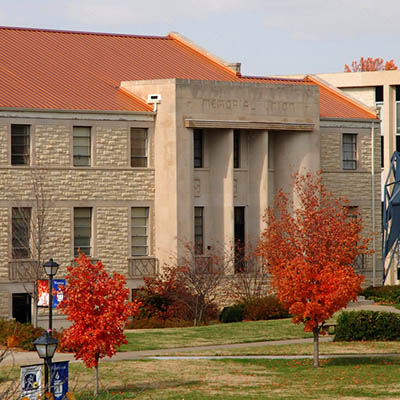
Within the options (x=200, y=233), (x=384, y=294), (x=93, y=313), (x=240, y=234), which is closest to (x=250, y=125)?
(x=240, y=234)

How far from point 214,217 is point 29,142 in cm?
887

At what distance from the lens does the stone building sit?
42469 mm

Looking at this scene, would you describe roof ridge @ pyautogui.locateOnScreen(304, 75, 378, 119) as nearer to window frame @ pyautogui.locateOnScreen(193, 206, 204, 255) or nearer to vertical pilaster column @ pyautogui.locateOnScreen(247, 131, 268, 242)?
vertical pilaster column @ pyautogui.locateOnScreen(247, 131, 268, 242)

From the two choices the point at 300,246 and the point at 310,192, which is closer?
the point at 300,246

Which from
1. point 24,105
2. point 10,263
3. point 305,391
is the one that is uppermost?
point 24,105

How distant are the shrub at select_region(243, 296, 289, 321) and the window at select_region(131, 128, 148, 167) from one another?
24.3 ft

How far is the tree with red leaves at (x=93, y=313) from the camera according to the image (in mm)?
25266

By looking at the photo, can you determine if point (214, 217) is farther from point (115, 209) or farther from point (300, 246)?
point (300, 246)

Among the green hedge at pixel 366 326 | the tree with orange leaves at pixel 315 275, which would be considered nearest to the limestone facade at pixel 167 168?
the tree with orange leaves at pixel 315 275

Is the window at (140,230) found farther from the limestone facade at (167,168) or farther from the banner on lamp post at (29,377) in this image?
the banner on lamp post at (29,377)

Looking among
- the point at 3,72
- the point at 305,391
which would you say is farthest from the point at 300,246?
the point at 3,72

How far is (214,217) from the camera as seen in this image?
1837 inches

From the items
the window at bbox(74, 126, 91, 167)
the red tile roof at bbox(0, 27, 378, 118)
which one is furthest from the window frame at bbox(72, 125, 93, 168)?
the red tile roof at bbox(0, 27, 378, 118)

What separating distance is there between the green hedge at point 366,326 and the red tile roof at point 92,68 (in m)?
14.2
